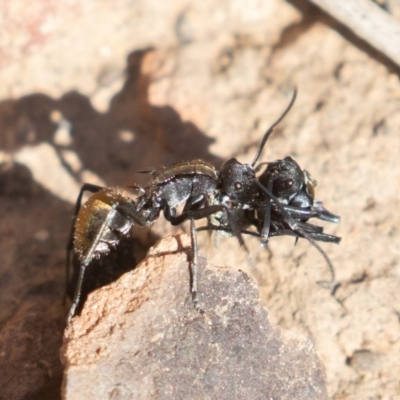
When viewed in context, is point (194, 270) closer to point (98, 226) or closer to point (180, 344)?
point (180, 344)

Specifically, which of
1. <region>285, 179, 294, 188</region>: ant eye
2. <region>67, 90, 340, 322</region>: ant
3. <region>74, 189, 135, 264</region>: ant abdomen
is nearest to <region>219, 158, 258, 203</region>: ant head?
<region>67, 90, 340, 322</region>: ant

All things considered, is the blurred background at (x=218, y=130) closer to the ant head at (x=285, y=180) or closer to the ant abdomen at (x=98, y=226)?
the ant abdomen at (x=98, y=226)

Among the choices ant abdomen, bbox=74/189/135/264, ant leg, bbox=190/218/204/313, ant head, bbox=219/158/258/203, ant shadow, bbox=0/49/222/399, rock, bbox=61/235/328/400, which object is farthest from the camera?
ant shadow, bbox=0/49/222/399

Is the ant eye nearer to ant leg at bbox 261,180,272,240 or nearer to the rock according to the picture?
ant leg at bbox 261,180,272,240

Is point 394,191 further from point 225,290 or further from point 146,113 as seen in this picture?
point 146,113

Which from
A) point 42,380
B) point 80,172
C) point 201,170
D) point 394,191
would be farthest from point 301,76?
point 42,380

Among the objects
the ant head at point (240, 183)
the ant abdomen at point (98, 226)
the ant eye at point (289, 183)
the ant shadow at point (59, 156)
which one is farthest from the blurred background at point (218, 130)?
the ant eye at point (289, 183)
